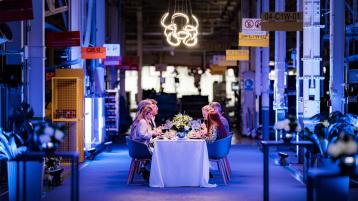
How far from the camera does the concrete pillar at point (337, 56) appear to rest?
12.2 m

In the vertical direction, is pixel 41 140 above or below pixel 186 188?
above

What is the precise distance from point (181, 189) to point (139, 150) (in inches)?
44.2

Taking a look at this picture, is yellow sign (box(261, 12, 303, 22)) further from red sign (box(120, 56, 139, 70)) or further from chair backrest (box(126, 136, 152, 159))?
red sign (box(120, 56, 139, 70))

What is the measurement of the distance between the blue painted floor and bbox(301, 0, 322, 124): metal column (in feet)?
4.53

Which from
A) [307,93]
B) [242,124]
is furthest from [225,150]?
[242,124]

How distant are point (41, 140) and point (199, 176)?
4.08 meters

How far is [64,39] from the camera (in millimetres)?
13648

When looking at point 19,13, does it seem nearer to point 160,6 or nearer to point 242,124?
point 242,124

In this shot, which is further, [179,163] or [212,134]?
[212,134]

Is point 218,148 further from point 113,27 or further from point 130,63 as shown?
point 130,63

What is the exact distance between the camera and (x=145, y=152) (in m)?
11.4

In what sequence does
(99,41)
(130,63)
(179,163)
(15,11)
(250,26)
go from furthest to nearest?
(130,63) → (99,41) → (250,26) → (179,163) → (15,11)

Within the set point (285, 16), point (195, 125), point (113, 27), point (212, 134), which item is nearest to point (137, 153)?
point (212, 134)

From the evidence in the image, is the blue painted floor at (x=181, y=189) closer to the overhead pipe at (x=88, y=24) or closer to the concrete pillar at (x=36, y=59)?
the concrete pillar at (x=36, y=59)
